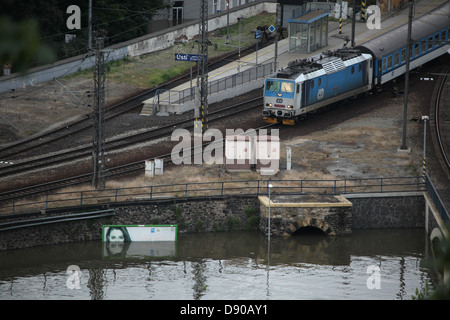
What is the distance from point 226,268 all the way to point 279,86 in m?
17.1

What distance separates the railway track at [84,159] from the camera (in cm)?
3384

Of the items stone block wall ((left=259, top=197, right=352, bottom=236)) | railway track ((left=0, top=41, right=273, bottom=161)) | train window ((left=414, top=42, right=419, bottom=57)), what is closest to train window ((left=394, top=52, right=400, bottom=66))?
train window ((left=414, top=42, right=419, bottom=57))

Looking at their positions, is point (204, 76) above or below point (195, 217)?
above

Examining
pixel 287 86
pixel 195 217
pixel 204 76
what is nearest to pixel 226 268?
Answer: pixel 195 217

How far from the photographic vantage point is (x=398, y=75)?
52.9 metres

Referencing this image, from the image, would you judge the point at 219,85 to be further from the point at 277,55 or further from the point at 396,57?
the point at 396,57

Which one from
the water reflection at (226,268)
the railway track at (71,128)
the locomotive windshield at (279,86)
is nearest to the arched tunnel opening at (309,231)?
the water reflection at (226,268)

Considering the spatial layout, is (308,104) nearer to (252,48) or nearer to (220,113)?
(220,113)

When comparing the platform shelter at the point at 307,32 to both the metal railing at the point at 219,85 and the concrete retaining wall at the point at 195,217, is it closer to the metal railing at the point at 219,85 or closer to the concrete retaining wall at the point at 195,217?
the metal railing at the point at 219,85

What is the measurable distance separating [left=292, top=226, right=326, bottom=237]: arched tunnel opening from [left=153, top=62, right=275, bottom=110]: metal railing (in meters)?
16.1

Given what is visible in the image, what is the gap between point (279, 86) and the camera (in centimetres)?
4428

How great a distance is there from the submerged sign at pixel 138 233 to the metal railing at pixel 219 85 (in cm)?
A: 1656

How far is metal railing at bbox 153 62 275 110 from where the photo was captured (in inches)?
1971
